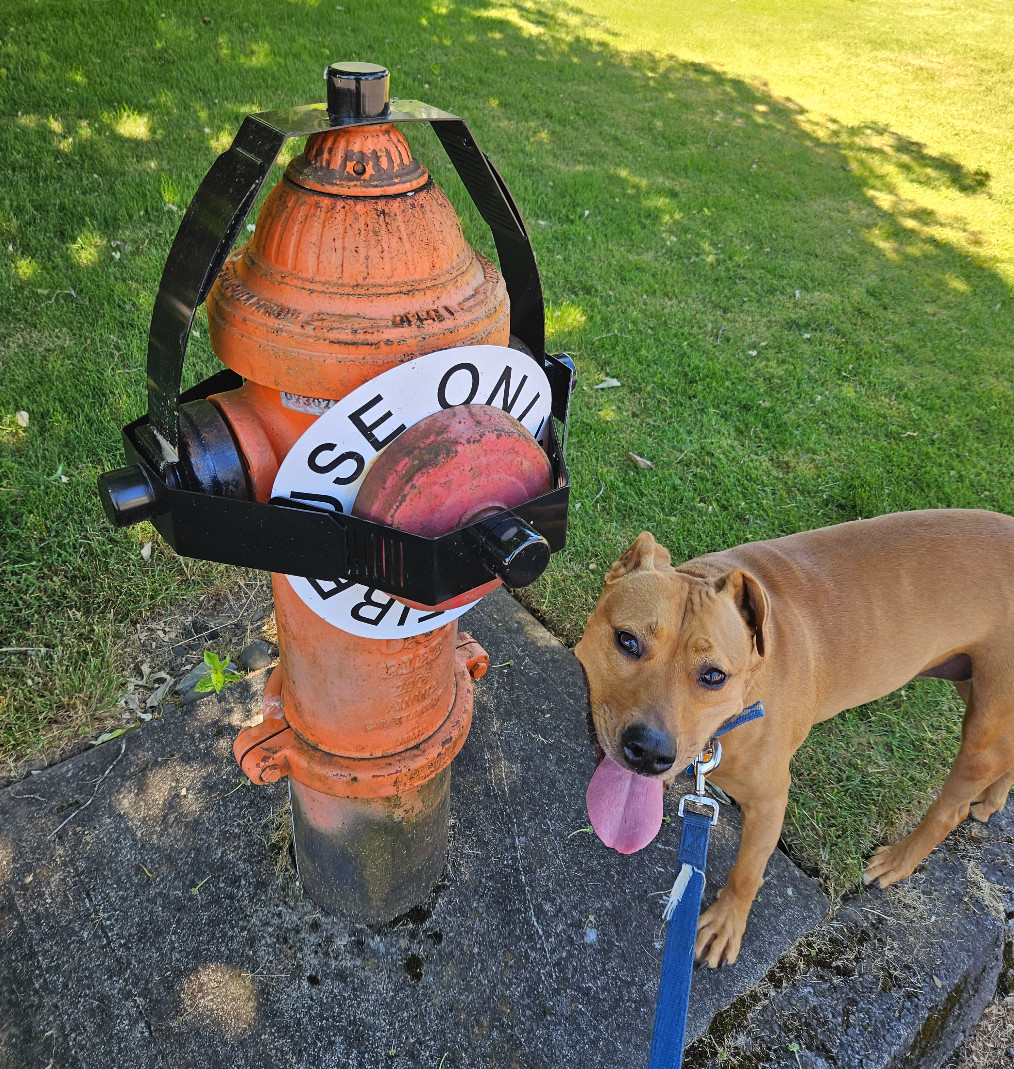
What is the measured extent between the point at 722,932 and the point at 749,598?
103 cm

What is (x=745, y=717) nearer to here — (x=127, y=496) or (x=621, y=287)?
(x=127, y=496)

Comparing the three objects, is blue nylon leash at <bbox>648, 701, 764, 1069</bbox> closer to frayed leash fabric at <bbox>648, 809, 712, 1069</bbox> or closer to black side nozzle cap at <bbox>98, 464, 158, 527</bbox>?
frayed leash fabric at <bbox>648, 809, 712, 1069</bbox>

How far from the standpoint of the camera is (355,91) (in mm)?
1119

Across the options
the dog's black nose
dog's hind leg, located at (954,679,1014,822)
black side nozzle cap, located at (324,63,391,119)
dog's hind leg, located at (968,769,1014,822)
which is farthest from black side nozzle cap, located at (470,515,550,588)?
dog's hind leg, located at (968,769,1014,822)

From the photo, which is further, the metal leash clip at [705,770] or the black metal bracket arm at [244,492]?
the metal leash clip at [705,770]

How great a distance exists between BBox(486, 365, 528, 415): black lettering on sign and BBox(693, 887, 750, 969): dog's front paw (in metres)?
1.71

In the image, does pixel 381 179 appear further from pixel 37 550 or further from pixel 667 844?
pixel 37 550

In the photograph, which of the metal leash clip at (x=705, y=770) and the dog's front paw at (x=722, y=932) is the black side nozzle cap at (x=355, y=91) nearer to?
the metal leash clip at (x=705, y=770)

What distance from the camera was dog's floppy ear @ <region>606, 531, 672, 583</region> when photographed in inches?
87.8

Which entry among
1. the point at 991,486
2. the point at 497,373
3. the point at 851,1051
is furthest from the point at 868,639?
the point at 991,486

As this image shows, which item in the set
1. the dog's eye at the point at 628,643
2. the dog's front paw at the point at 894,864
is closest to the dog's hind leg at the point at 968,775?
the dog's front paw at the point at 894,864

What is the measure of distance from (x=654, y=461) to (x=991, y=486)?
1.82 metres

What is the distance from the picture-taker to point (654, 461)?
415 cm

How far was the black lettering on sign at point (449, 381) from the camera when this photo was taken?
48.3 inches
